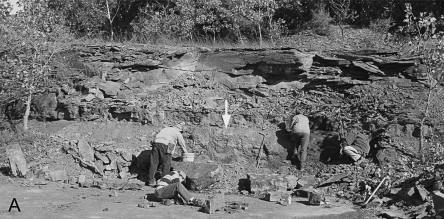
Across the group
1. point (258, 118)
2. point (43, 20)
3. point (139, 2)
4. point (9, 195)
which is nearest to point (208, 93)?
point (258, 118)

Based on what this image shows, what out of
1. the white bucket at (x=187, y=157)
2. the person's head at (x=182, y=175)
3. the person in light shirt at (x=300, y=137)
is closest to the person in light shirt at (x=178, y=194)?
the person's head at (x=182, y=175)

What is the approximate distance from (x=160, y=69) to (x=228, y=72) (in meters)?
2.11

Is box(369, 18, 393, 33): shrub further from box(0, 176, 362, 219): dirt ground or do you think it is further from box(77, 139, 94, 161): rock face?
box(77, 139, 94, 161): rock face

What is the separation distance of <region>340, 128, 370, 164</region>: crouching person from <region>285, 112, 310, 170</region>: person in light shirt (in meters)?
0.85

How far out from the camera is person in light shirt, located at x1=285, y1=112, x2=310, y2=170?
1261 centimetres

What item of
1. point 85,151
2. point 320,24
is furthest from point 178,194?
point 320,24

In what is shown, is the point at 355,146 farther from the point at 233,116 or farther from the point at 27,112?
the point at 27,112

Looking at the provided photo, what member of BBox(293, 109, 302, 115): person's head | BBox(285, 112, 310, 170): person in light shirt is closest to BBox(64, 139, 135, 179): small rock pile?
BBox(285, 112, 310, 170): person in light shirt

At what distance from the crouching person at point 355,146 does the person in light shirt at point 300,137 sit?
85 centimetres

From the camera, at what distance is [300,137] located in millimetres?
12695

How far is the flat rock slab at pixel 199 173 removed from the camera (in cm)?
1151

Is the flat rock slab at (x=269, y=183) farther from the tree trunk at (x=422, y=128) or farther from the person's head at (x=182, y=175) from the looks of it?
the tree trunk at (x=422, y=128)

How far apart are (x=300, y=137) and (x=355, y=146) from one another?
1288 millimetres

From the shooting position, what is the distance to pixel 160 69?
53.6 ft
